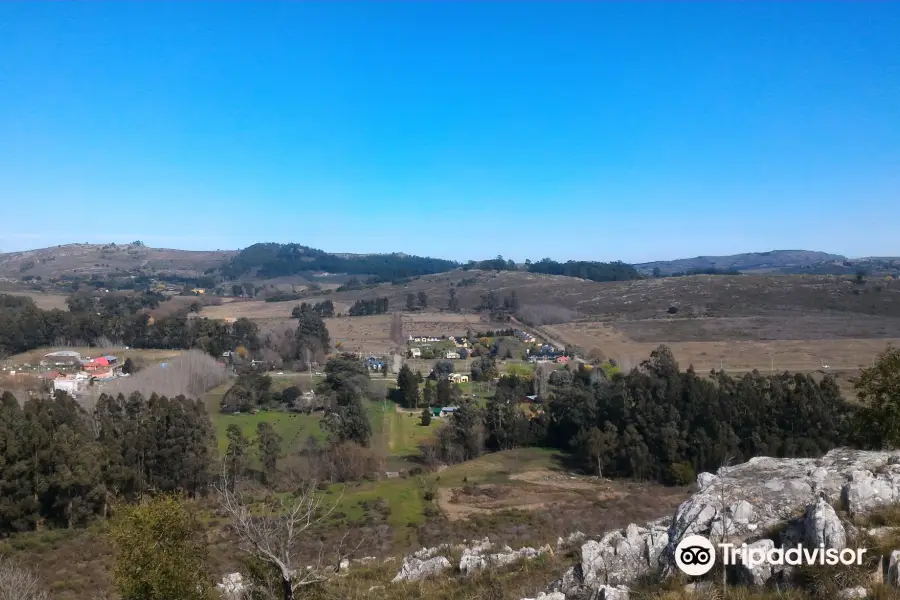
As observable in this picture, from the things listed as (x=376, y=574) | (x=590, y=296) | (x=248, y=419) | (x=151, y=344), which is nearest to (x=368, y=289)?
(x=590, y=296)

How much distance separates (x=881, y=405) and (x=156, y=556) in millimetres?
16240

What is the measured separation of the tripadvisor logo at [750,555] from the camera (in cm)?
628

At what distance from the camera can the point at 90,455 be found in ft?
78.2

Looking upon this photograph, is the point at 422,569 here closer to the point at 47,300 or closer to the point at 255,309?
the point at 255,309

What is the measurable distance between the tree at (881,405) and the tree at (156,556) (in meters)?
14.9

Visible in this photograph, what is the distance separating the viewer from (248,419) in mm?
42844

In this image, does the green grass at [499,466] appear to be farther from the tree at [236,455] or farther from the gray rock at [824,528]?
the gray rock at [824,528]

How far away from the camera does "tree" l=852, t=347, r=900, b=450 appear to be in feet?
44.9

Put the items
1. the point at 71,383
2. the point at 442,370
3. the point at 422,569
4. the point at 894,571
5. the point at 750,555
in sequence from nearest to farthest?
the point at 894,571 → the point at 750,555 → the point at 422,569 → the point at 71,383 → the point at 442,370

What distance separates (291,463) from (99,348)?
151 ft

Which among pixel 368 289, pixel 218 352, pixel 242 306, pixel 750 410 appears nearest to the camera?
pixel 750 410

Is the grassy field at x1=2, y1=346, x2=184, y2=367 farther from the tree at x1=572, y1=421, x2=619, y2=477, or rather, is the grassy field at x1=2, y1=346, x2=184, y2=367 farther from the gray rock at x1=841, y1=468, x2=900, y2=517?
the gray rock at x1=841, y1=468, x2=900, y2=517

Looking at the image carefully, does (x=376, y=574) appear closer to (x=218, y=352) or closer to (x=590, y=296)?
(x=218, y=352)

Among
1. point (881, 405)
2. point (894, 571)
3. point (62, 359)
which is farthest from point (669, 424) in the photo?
point (62, 359)
